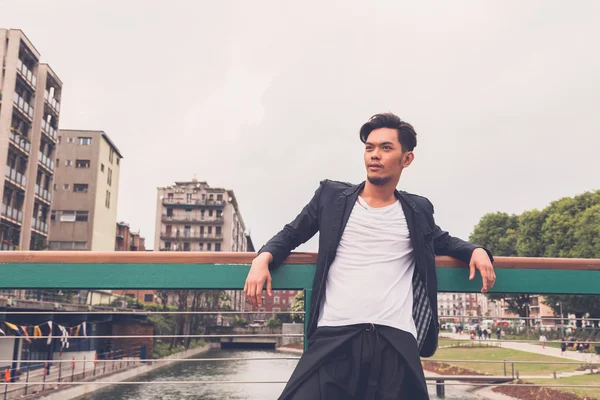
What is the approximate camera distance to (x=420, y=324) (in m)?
1.96

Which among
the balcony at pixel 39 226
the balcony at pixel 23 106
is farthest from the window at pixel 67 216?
the balcony at pixel 23 106

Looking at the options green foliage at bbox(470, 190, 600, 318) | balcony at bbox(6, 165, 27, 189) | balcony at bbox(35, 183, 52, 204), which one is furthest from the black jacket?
balcony at bbox(35, 183, 52, 204)

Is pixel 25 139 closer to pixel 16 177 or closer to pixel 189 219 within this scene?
pixel 16 177

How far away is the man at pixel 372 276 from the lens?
5.82 feet

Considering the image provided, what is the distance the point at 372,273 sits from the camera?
1906 mm

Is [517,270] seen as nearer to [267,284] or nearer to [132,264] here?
[267,284]

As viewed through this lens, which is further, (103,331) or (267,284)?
(103,331)

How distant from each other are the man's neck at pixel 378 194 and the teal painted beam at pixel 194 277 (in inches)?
14.8

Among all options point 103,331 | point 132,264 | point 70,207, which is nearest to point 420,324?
point 132,264

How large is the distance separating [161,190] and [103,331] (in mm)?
32582

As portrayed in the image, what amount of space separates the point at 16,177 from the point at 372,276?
3005 cm

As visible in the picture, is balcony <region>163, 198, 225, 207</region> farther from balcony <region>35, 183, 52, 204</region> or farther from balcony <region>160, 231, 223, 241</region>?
balcony <region>35, 183, 52, 204</region>

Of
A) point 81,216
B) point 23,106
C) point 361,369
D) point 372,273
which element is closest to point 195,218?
point 81,216

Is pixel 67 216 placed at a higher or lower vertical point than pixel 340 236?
higher
